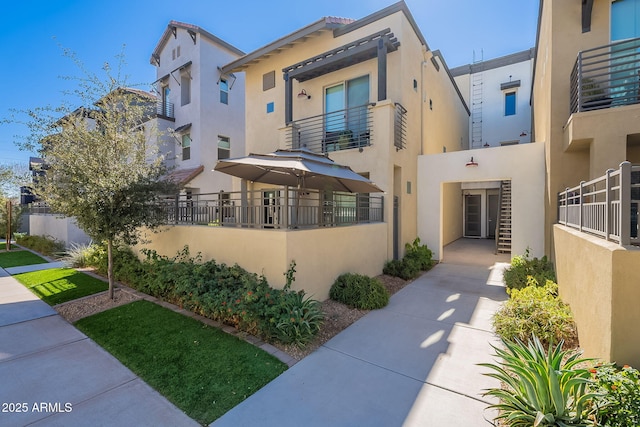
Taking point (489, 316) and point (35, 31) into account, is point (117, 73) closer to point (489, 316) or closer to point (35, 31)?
point (35, 31)

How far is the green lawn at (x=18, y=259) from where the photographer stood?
1085 cm

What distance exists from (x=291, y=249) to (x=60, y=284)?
7.43 meters

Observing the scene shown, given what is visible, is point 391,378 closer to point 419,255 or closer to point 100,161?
point 419,255

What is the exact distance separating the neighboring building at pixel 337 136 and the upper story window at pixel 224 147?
377 cm

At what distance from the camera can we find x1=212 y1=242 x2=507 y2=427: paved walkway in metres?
2.97

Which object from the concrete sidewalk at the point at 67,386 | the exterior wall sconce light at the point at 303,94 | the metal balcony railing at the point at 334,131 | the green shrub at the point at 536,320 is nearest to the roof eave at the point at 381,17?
the exterior wall sconce light at the point at 303,94

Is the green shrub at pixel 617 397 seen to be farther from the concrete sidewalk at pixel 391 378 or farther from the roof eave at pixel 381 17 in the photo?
the roof eave at pixel 381 17

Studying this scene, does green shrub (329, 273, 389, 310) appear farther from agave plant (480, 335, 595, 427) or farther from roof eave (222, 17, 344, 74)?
roof eave (222, 17, 344, 74)

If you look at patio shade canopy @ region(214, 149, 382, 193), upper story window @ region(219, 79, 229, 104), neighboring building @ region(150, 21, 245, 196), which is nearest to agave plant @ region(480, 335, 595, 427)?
patio shade canopy @ region(214, 149, 382, 193)

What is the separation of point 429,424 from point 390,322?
8.51ft

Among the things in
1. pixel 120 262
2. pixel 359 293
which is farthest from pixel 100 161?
pixel 359 293

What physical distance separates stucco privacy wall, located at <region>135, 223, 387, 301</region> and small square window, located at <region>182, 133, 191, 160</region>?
8364 mm

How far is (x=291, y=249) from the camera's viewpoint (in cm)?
541

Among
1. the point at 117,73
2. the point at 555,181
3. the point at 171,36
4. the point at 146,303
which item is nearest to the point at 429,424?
the point at 146,303
